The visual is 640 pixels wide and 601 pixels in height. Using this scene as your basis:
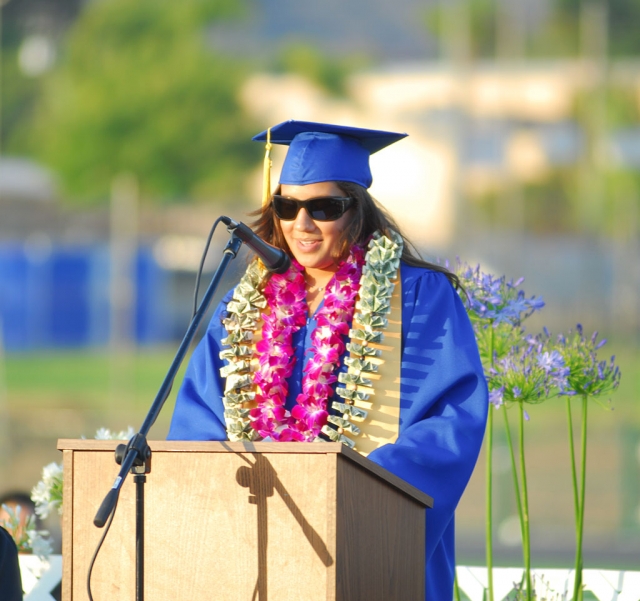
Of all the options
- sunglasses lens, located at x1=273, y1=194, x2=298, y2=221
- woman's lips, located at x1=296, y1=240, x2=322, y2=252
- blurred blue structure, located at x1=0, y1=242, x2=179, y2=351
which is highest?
blurred blue structure, located at x1=0, y1=242, x2=179, y2=351

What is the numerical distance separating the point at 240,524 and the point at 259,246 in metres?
0.66

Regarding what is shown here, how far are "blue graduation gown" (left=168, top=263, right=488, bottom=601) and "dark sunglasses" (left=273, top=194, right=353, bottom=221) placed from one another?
0.29m

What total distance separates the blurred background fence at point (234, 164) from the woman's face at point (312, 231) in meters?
11.7

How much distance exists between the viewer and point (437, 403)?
3270 mm

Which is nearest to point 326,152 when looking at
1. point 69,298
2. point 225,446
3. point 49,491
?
point 225,446

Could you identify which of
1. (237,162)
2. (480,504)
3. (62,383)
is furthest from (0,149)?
(480,504)

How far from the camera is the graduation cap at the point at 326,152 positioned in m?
3.53

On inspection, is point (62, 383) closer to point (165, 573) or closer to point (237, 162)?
point (237, 162)

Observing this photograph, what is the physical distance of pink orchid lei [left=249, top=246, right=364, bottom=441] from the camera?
337 cm

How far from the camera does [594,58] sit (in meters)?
31.7

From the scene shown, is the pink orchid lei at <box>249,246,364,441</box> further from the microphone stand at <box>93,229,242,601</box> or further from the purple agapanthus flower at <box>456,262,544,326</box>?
the microphone stand at <box>93,229,242,601</box>

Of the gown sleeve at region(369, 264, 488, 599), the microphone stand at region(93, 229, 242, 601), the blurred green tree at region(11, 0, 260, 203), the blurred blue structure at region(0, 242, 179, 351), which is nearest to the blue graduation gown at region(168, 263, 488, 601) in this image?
the gown sleeve at region(369, 264, 488, 599)

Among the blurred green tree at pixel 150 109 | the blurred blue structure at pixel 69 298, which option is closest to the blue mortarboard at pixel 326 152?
the blurred blue structure at pixel 69 298

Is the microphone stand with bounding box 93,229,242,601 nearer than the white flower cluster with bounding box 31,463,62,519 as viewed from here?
Yes
